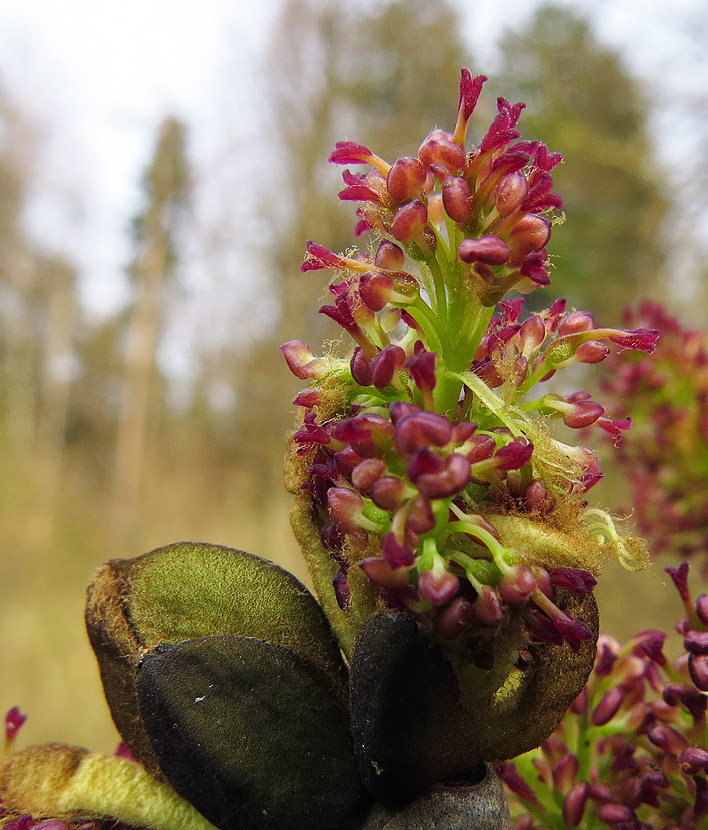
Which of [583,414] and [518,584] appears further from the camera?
→ [583,414]

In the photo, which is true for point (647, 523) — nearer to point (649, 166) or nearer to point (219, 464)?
point (649, 166)

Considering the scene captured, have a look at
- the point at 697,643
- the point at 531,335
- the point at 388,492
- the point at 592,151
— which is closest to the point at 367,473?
the point at 388,492

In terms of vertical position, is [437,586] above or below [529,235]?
below

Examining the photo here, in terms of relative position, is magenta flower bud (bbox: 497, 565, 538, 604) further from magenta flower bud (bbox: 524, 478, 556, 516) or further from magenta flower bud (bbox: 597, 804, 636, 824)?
magenta flower bud (bbox: 597, 804, 636, 824)

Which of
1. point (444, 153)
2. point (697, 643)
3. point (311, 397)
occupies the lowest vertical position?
point (697, 643)

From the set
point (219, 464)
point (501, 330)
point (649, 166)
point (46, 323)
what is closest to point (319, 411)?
point (501, 330)

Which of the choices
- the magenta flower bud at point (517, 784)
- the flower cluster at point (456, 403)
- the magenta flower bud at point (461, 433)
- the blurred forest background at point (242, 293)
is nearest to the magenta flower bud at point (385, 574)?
the flower cluster at point (456, 403)

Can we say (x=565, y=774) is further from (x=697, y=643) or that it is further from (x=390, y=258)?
(x=390, y=258)

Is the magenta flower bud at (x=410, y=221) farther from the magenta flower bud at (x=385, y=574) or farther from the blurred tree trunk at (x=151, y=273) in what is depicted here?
the blurred tree trunk at (x=151, y=273)
